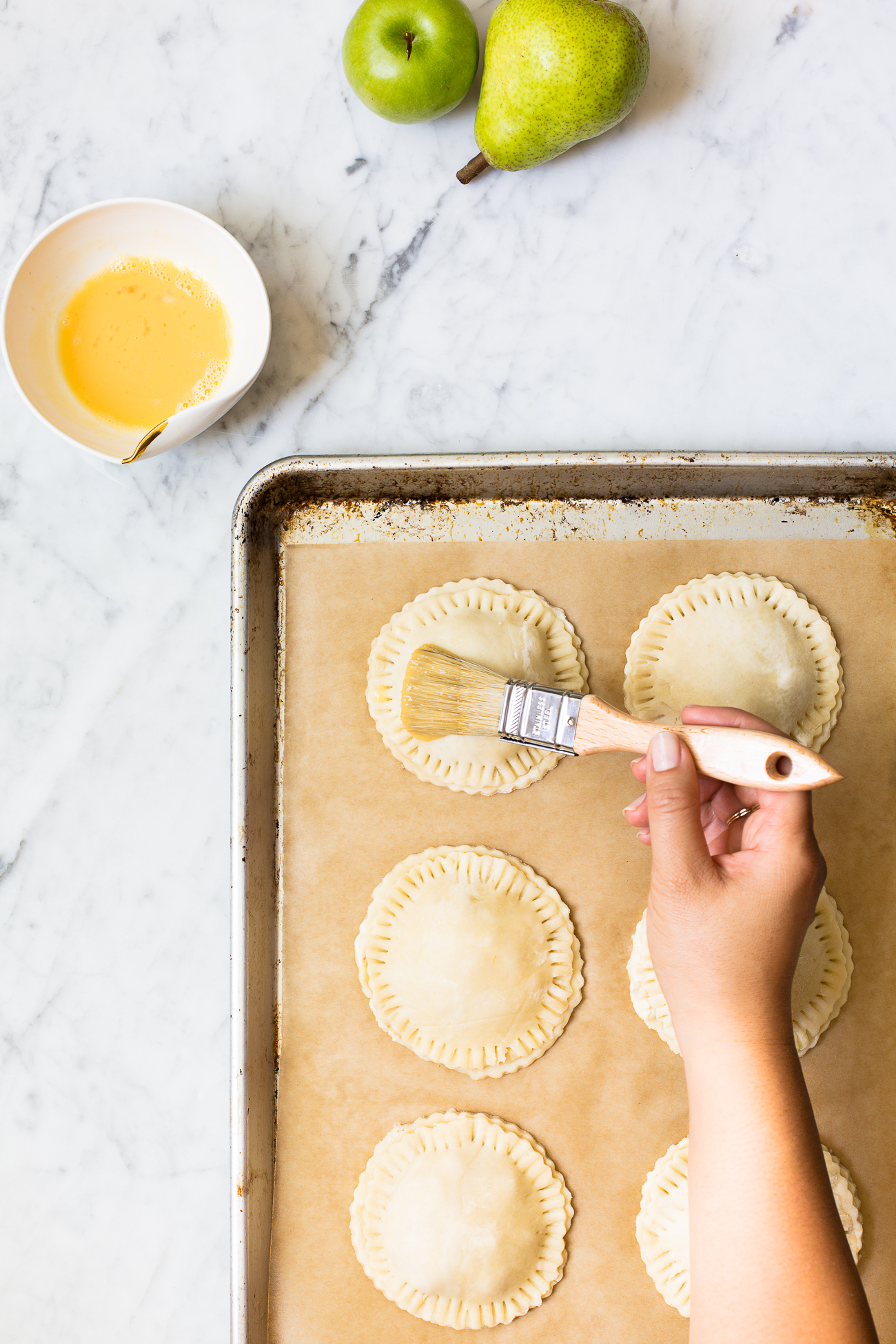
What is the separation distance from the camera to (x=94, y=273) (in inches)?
75.6

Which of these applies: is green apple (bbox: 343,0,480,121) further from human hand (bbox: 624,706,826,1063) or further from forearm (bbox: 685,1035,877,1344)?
forearm (bbox: 685,1035,877,1344)

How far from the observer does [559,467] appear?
1.89m

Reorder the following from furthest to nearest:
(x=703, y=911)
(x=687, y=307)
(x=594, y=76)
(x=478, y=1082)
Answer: (x=687, y=307) → (x=478, y=1082) → (x=594, y=76) → (x=703, y=911)

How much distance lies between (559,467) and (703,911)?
0.90 m

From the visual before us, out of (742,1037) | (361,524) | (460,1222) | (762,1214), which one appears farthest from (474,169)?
(460,1222)

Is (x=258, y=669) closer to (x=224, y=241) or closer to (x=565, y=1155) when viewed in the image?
(x=224, y=241)

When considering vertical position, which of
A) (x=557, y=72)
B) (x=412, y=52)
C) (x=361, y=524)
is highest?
(x=412, y=52)

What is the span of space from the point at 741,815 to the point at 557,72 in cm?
143

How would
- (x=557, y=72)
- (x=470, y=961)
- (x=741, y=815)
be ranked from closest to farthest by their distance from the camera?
(x=741, y=815) < (x=557, y=72) < (x=470, y=961)

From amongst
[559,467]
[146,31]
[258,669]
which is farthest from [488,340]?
[146,31]

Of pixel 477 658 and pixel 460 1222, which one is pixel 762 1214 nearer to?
pixel 460 1222

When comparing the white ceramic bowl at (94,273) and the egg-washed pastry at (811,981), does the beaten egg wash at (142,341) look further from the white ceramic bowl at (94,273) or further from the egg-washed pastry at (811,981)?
the egg-washed pastry at (811,981)

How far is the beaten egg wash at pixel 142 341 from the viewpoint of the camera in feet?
6.21

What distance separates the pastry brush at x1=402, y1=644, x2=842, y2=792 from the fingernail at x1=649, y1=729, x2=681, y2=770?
0.07 feet
